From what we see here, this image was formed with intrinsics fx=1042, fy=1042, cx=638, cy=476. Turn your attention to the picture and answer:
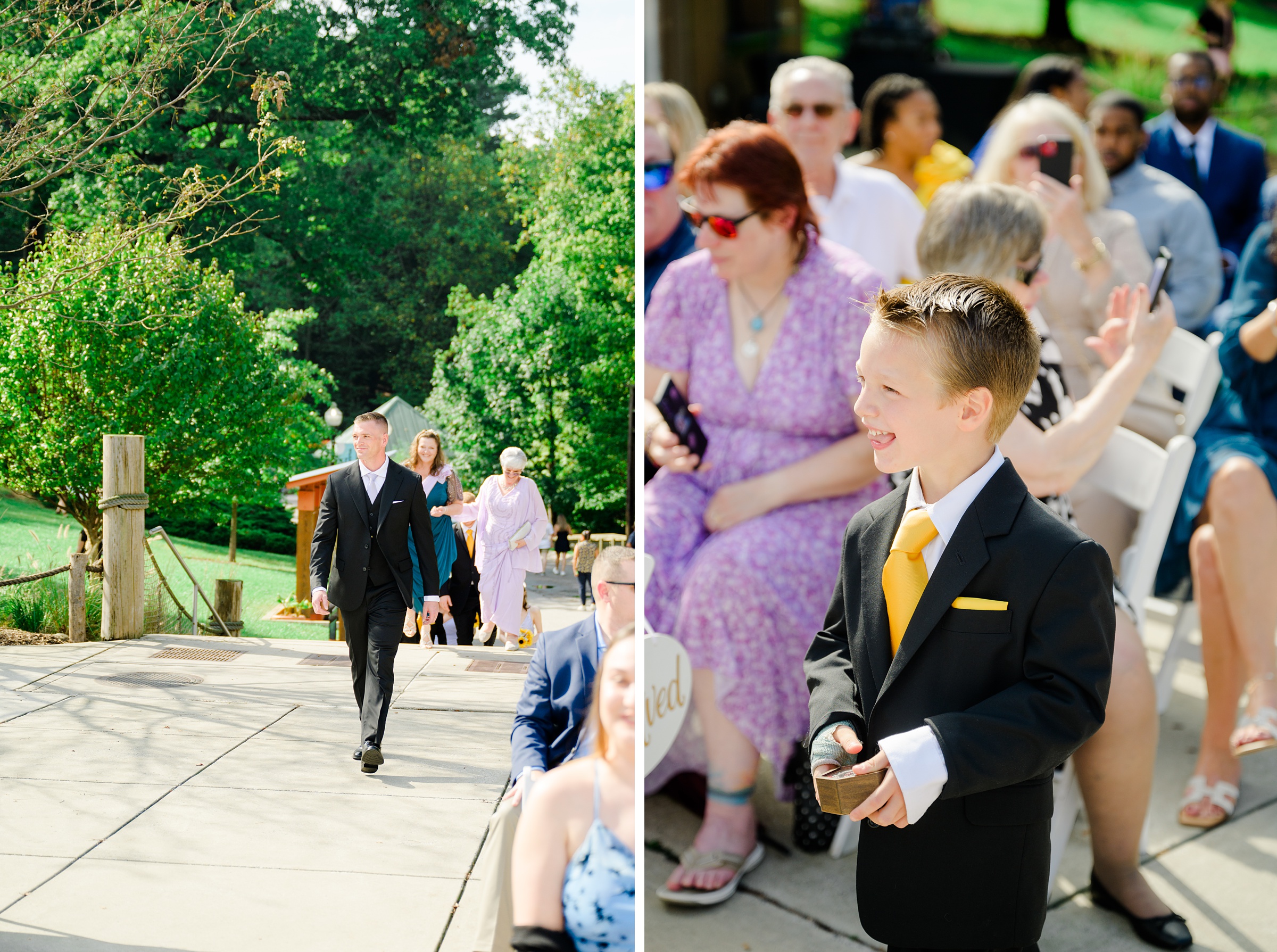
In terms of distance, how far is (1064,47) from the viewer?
567 centimetres

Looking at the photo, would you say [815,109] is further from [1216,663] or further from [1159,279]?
[1216,663]

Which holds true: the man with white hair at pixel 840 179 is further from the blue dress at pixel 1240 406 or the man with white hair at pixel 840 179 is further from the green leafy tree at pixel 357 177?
the green leafy tree at pixel 357 177

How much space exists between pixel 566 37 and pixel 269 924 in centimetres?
162

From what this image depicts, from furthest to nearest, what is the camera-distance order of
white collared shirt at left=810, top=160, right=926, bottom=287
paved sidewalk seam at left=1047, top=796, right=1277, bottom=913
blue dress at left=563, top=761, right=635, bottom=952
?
white collared shirt at left=810, top=160, right=926, bottom=287 → paved sidewalk seam at left=1047, top=796, right=1277, bottom=913 → blue dress at left=563, top=761, right=635, bottom=952

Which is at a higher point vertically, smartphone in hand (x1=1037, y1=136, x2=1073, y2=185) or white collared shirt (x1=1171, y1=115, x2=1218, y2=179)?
white collared shirt (x1=1171, y1=115, x2=1218, y2=179)

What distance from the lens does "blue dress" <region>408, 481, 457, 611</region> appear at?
188 centimetres

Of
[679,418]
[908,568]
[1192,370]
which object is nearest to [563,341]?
[679,418]

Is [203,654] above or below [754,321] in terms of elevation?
below

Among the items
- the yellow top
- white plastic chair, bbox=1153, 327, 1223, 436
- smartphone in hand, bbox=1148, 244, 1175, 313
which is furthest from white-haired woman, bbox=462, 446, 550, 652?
the yellow top

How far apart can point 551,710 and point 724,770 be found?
88cm

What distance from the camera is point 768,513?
8.21ft

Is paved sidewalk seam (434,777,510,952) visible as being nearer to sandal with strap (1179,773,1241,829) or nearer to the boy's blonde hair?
the boy's blonde hair

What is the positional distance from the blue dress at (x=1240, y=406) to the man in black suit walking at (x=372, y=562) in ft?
7.03

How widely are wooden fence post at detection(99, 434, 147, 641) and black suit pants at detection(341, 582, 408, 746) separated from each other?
0.40m
